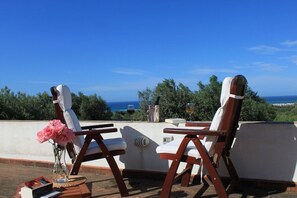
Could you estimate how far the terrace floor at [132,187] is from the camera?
3600 millimetres

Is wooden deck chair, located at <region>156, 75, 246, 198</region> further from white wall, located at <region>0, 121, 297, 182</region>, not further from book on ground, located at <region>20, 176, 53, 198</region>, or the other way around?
book on ground, located at <region>20, 176, 53, 198</region>

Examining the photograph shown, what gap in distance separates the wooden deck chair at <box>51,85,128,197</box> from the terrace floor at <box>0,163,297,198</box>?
0.24 metres

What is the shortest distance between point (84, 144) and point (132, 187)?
2.59 ft

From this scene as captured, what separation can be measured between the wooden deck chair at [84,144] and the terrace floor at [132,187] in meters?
0.24

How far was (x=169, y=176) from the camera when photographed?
10.8ft

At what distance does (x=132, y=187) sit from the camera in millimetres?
3992

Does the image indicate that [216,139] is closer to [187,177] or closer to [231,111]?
[231,111]

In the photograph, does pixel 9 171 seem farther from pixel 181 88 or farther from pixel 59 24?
pixel 59 24

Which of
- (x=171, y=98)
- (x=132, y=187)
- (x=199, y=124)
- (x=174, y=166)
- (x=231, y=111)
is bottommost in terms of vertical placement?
(x=132, y=187)

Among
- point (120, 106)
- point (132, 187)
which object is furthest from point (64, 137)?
point (120, 106)

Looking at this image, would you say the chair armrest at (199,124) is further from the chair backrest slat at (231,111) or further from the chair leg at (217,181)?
the chair leg at (217,181)

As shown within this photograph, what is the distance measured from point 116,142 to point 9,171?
1937 mm

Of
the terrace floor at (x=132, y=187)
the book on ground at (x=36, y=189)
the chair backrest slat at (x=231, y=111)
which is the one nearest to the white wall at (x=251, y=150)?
the terrace floor at (x=132, y=187)

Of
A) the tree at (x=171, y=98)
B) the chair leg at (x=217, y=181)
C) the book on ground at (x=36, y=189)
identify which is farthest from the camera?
the tree at (x=171, y=98)
